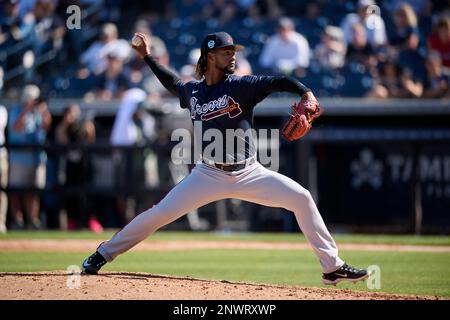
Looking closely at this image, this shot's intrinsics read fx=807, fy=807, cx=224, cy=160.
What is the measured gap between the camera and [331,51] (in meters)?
→ 14.9

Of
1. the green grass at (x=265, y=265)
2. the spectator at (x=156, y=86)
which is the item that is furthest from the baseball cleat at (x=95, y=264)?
the spectator at (x=156, y=86)

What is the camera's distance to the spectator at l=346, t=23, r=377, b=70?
47.8 ft

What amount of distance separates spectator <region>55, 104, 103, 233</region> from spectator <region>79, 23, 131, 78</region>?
5.84 feet

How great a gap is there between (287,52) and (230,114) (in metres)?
8.57

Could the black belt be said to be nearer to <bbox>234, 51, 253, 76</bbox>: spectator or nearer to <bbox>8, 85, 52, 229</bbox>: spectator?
<bbox>234, 51, 253, 76</bbox>: spectator

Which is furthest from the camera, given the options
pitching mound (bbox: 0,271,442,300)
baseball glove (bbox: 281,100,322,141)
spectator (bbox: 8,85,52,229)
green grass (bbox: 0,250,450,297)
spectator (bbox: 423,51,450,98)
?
spectator (bbox: 8,85,52,229)

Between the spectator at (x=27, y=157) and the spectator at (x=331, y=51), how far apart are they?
202 inches

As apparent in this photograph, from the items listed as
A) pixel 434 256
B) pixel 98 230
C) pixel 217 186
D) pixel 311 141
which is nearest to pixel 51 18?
pixel 98 230

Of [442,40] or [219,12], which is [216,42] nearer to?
[442,40]

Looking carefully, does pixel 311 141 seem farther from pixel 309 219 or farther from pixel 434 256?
pixel 309 219

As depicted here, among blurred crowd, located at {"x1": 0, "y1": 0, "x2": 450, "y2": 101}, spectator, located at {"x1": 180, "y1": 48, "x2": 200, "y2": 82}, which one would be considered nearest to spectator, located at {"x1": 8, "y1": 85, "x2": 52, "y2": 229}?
blurred crowd, located at {"x1": 0, "y1": 0, "x2": 450, "y2": 101}

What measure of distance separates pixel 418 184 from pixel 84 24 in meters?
8.53

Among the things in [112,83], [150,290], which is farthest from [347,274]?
[112,83]

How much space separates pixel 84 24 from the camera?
17.9 metres
